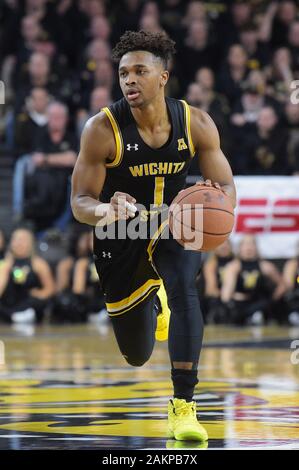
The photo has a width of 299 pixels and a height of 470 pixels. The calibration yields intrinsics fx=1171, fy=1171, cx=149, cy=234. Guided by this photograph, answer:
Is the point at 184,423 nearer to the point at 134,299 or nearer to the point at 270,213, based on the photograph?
the point at 134,299

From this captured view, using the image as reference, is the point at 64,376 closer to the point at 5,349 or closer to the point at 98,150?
the point at 5,349

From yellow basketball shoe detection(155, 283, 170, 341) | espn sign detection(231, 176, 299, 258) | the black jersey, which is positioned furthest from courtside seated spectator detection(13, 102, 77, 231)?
the black jersey

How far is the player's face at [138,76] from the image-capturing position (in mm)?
5820

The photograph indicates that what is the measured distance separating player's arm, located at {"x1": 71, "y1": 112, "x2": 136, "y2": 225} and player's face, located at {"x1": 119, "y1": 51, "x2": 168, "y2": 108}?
0.21m

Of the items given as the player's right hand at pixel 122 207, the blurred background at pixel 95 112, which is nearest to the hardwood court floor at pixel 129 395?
the player's right hand at pixel 122 207

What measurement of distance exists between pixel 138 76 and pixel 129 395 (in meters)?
2.37

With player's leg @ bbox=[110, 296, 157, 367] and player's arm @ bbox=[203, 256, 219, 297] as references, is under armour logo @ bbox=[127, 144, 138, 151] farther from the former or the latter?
player's arm @ bbox=[203, 256, 219, 297]

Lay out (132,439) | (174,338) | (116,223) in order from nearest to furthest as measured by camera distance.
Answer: (132,439)
(174,338)
(116,223)

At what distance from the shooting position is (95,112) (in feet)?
50.4

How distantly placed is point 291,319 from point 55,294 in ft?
9.77

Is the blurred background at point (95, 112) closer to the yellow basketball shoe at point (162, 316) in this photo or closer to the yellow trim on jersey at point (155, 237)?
the yellow basketball shoe at point (162, 316)

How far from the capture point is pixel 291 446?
16.6 feet

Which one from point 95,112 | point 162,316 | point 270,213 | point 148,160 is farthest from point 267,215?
point 148,160
